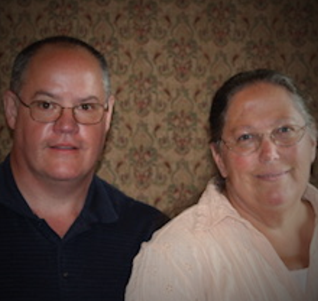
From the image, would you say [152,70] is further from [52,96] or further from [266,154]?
[266,154]

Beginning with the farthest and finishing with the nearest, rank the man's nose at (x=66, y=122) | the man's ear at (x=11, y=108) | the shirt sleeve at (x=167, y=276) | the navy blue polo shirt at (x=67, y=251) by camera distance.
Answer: the man's ear at (x=11, y=108) → the man's nose at (x=66, y=122) → the navy blue polo shirt at (x=67, y=251) → the shirt sleeve at (x=167, y=276)

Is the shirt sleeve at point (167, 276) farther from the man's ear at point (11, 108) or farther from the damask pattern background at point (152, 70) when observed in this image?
the damask pattern background at point (152, 70)

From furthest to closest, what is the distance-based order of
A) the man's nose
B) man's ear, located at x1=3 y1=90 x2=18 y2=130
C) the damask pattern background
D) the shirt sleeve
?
the damask pattern background, man's ear, located at x1=3 y1=90 x2=18 y2=130, the man's nose, the shirt sleeve

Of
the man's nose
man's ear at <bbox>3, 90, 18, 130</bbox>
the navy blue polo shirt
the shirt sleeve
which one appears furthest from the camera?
man's ear at <bbox>3, 90, 18, 130</bbox>

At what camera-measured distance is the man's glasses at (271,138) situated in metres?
1.24

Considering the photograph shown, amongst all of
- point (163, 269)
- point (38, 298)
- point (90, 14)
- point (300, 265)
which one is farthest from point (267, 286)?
point (90, 14)

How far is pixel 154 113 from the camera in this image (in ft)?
8.64

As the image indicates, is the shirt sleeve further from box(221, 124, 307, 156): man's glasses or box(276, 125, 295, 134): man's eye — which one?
box(276, 125, 295, 134): man's eye

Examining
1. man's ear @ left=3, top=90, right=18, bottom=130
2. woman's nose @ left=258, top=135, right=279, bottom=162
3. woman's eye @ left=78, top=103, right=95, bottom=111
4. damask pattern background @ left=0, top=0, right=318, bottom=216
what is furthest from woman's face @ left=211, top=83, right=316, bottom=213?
damask pattern background @ left=0, top=0, right=318, bottom=216

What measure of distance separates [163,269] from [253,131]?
1.88 ft

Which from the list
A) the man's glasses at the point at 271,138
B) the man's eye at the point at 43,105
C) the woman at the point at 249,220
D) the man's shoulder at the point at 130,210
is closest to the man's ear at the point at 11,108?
the man's eye at the point at 43,105

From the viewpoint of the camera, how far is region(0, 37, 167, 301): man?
1.24 metres

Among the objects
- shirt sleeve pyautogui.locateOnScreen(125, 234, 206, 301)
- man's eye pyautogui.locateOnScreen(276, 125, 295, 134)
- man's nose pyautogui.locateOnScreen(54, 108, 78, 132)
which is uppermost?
man's nose pyautogui.locateOnScreen(54, 108, 78, 132)

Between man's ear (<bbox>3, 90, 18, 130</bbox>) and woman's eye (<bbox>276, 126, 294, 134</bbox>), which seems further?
man's ear (<bbox>3, 90, 18, 130</bbox>)
